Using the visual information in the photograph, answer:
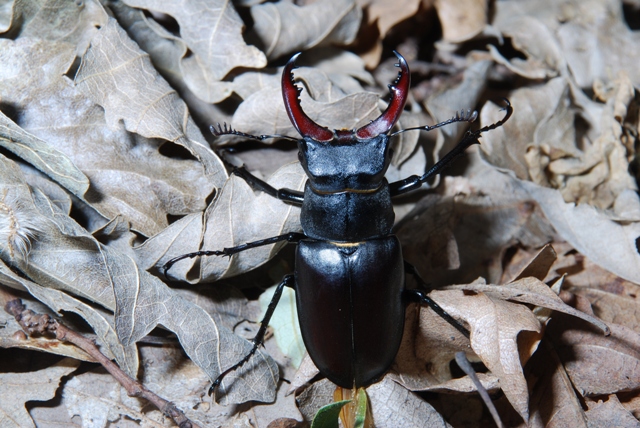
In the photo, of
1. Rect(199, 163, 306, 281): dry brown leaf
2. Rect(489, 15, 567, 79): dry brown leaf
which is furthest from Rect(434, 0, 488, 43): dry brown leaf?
Rect(199, 163, 306, 281): dry brown leaf

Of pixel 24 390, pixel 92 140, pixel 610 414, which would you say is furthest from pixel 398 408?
pixel 92 140

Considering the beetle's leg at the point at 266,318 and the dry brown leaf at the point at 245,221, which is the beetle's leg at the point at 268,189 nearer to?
the dry brown leaf at the point at 245,221

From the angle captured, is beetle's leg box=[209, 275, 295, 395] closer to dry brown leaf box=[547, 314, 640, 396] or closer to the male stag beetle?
the male stag beetle

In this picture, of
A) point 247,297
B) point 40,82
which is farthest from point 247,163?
point 40,82

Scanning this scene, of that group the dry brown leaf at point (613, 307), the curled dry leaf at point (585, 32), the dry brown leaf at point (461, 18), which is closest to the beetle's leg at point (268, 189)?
the dry brown leaf at point (613, 307)

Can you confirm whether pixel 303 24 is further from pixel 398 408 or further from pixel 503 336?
pixel 398 408

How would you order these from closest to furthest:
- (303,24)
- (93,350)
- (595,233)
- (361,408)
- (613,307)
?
(93,350) < (361,408) < (613,307) < (595,233) < (303,24)
